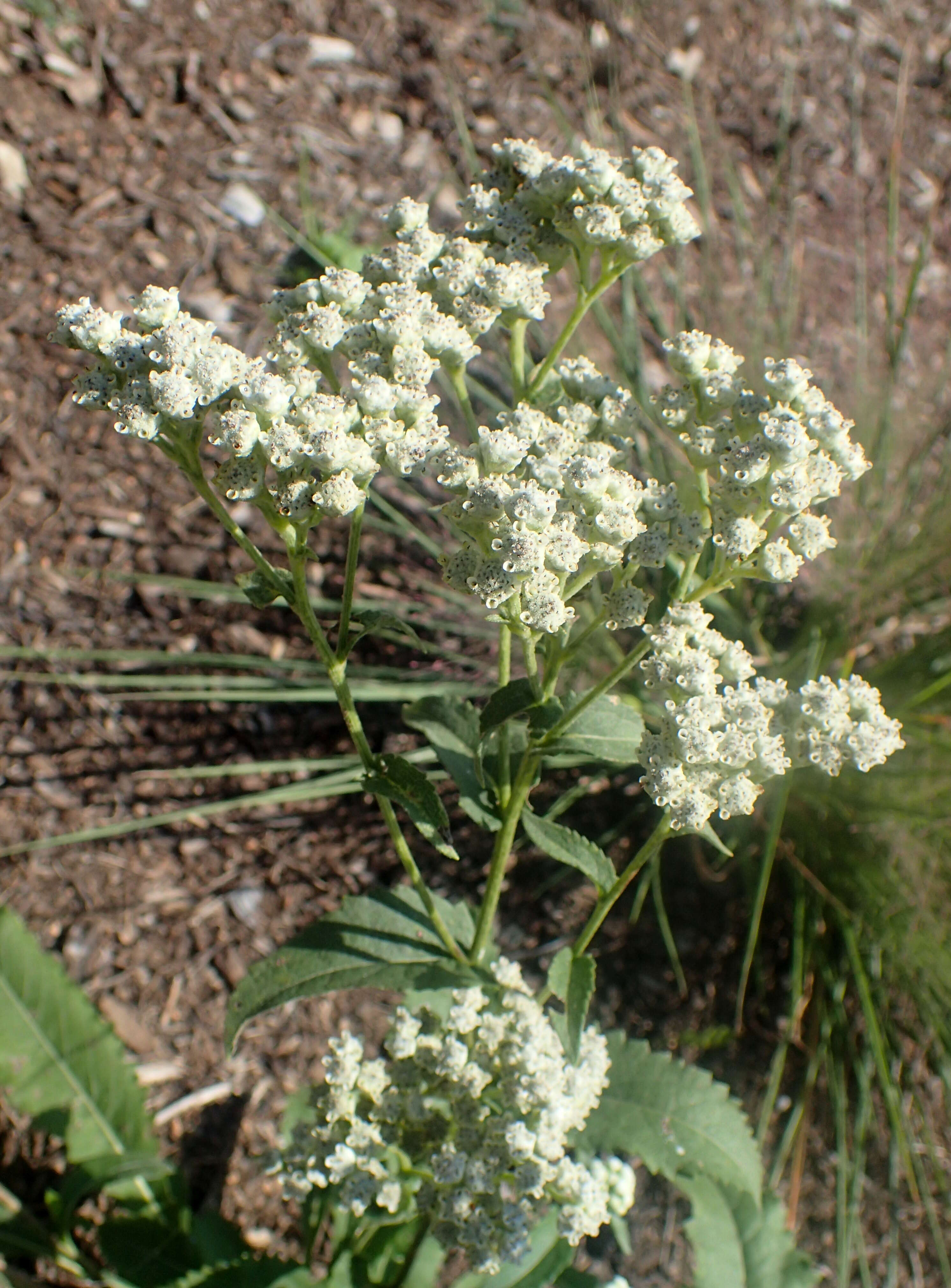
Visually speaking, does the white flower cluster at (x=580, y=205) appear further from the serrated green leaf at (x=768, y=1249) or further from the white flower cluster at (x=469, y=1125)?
the serrated green leaf at (x=768, y=1249)

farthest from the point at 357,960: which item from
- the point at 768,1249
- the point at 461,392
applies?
the point at 768,1249

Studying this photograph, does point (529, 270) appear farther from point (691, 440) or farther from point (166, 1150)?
point (166, 1150)

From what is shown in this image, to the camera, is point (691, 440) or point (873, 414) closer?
point (691, 440)

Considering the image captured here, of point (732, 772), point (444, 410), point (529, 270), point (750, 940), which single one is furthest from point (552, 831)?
point (444, 410)

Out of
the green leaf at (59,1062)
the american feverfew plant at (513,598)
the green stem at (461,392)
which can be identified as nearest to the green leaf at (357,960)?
the american feverfew plant at (513,598)

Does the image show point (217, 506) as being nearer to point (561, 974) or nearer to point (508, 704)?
point (508, 704)

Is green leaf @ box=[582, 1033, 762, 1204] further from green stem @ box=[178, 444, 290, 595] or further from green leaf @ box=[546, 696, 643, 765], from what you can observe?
green stem @ box=[178, 444, 290, 595]
